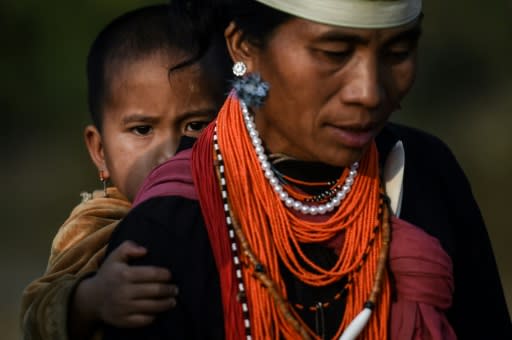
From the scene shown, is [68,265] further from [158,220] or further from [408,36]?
[408,36]

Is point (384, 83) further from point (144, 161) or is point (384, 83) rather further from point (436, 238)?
point (144, 161)

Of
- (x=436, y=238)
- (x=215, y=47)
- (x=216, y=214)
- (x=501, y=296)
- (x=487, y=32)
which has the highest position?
(x=487, y=32)

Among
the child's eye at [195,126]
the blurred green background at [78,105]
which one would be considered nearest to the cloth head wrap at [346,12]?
the child's eye at [195,126]

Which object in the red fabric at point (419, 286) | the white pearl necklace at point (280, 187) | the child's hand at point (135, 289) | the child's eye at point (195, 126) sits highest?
the child's eye at point (195, 126)

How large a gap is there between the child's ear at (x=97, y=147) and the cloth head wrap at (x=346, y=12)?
1.52m

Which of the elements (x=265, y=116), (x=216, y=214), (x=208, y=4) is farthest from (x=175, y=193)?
(x=208, y=4)

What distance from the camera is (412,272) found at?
3.25m

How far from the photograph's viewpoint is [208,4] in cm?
343

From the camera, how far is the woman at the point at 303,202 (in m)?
3.11

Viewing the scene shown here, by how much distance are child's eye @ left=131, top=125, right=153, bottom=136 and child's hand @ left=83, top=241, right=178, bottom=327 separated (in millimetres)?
1129

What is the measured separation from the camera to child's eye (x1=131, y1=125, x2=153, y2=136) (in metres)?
4.24

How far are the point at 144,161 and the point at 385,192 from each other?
3.53 ft

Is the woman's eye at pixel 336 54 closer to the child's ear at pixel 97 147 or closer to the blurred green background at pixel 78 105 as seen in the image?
the child's ear at pixel 97 147

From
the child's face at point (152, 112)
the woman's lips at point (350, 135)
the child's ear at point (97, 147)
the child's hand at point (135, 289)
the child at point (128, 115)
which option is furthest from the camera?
the child's ear at point (97, 147)
